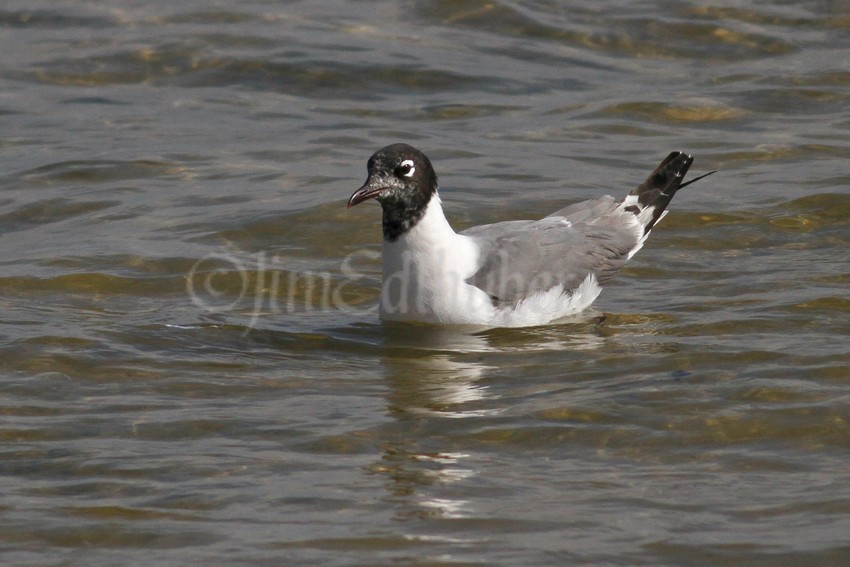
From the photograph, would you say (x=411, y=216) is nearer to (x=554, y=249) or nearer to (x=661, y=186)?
(x=554, y=249)

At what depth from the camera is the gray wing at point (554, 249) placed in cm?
791

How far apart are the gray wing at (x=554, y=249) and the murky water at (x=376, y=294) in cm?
27

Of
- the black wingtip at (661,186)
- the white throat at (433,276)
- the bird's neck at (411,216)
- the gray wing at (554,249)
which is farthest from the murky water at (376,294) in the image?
the bird's neck at (411,216)

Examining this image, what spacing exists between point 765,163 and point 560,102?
90.3 inches

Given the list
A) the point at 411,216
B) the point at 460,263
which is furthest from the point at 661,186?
the point at 411,216

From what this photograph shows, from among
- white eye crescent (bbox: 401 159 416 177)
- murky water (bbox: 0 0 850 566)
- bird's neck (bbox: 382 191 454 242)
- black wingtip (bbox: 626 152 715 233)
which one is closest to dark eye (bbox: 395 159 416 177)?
white eye crescent (bbox: 401 159 416 177)

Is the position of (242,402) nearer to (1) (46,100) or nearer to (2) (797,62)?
(1) (46,100)

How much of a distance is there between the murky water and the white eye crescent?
0.87 meters

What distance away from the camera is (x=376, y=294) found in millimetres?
8898

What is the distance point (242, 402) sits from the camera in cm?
679

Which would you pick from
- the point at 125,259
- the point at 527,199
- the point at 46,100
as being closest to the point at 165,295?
the point at 125,259

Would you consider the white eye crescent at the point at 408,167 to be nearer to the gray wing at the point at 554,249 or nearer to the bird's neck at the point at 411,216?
the bird's neck at the point at 411,216

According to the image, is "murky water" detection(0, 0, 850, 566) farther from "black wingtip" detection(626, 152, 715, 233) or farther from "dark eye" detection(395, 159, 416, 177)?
"dark eye" detection(395, 159, 416, 177)

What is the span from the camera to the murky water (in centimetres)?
548
